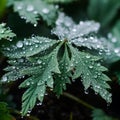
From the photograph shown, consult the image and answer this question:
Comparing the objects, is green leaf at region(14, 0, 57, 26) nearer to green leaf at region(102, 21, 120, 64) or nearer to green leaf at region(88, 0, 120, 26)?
green leaf at region(102, 21, 120, 64)

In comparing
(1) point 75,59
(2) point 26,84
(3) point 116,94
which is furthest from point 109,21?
(2) point 26,84

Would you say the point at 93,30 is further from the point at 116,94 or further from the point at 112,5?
the point at 112,5

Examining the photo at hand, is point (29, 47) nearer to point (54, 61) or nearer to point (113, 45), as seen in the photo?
point (54, 61)

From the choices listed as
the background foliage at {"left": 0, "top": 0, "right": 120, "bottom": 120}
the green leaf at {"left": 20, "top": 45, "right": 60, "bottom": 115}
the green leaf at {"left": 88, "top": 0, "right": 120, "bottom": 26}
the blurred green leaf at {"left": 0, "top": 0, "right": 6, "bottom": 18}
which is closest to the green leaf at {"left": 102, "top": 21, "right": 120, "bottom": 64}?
the background foliage at {"left": 0, "top": 0, "right": 120, "bottom": 120}

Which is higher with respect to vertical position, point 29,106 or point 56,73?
point 56,73

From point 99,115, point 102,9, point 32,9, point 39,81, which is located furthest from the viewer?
point 102,9

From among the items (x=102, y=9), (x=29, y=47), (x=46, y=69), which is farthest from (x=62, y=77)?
(x=102, y=9)
